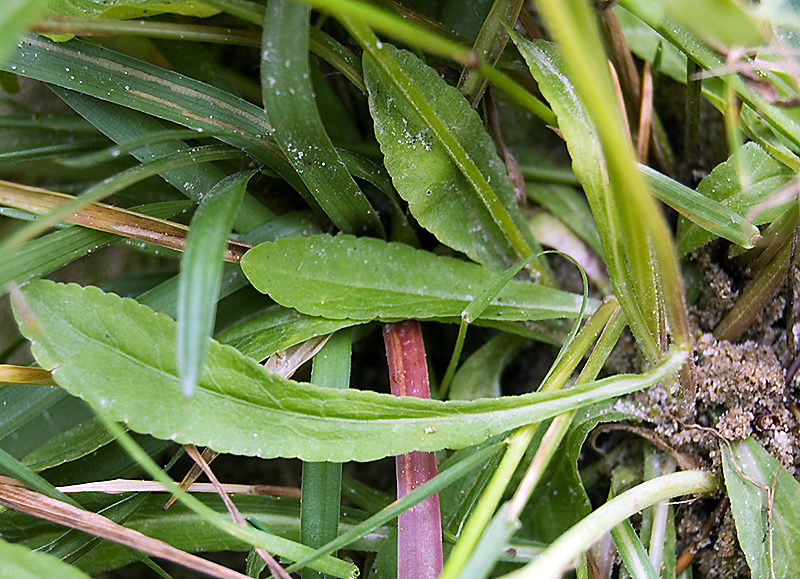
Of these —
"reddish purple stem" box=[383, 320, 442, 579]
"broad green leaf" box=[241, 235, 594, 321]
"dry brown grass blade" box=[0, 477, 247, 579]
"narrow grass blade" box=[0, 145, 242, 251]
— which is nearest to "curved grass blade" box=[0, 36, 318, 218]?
"narrow grass blade" box=[0, 145, 242, 251]

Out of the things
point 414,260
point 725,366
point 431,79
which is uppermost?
point 431,79

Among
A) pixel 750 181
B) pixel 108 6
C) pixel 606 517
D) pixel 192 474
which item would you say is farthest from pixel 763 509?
pixel 108 6

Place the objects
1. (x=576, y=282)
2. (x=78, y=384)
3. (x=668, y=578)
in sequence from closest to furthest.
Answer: (x=78, y=384) < (x=668, y=578) < (x=576, y=282)

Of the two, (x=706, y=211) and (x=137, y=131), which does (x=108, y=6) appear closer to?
(x=137, y=131)

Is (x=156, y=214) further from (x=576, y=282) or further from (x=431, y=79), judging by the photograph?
(x=576, y=282)

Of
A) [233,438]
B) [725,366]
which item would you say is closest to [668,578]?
[725,366]

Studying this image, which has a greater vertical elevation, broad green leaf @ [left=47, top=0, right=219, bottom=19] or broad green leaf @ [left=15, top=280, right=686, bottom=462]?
broad green leaf @ [left=47, top=0, right=219, bottom=19]

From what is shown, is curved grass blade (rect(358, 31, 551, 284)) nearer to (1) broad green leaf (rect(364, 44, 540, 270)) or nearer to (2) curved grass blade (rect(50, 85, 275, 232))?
(1) broad green leaf (rect(364, 44, 540, 270))
